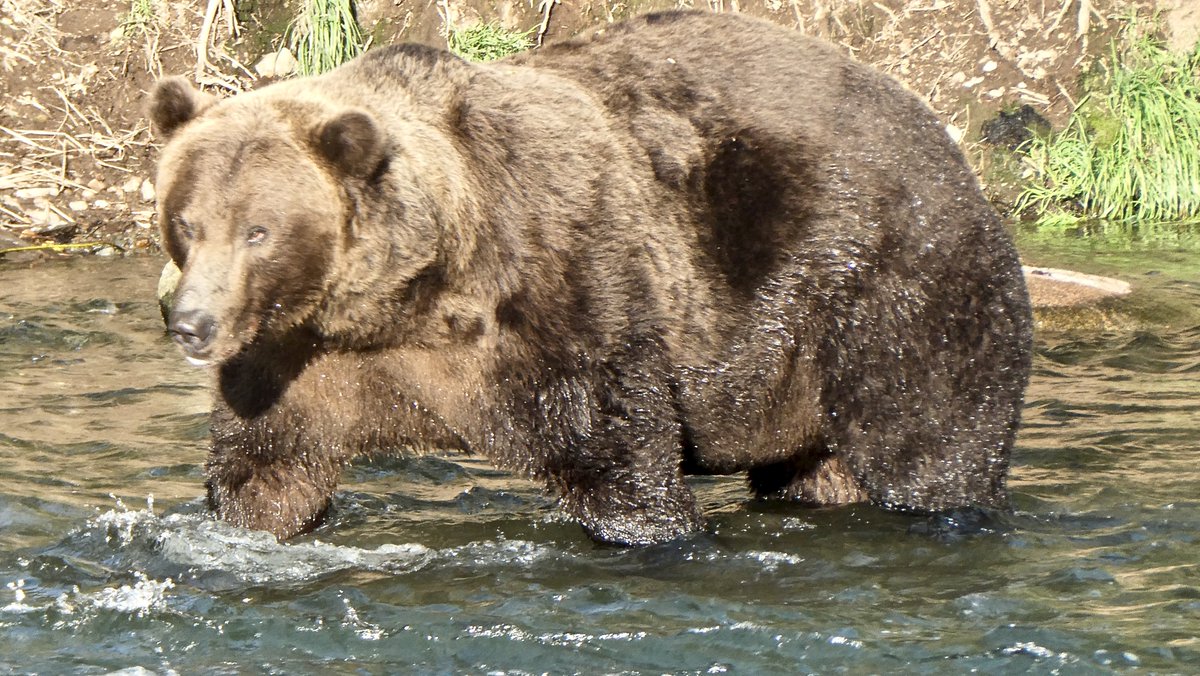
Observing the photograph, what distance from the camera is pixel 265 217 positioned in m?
4.93

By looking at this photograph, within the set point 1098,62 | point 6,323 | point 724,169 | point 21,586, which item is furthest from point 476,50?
point 21,586

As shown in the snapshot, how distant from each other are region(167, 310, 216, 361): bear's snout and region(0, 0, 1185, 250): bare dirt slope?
23.1 ft

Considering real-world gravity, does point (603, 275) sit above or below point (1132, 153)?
below

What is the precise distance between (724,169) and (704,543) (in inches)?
57.5

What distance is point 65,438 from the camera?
7500 millimetres

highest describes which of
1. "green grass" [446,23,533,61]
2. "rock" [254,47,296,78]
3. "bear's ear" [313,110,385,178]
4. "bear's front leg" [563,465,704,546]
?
"green grass" [446,23,533,61]

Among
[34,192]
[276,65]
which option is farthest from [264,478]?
[276,65]

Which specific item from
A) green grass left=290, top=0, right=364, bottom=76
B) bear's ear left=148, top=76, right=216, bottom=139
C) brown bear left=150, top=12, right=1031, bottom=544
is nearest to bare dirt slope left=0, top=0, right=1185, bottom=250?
green grass left=290, top=0, right=364, bottom=76

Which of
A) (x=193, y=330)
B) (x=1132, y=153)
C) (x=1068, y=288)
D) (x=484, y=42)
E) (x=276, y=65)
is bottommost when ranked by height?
(x=1068, y=288)

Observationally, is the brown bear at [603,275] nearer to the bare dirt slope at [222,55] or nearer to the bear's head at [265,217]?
the bear's head at [265,217]

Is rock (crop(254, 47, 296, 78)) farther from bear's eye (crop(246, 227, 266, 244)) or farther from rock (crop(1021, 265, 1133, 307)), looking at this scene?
bear's eye (crop(246, 227, 266, 244))

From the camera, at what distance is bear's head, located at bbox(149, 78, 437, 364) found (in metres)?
4.88

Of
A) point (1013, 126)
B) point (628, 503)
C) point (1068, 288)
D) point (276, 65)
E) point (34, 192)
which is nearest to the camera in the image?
point (628, 503)

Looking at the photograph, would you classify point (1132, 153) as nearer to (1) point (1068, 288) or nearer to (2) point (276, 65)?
(1) point (1068, 288)
